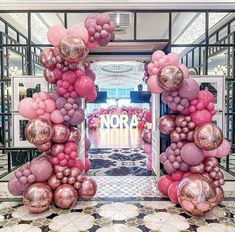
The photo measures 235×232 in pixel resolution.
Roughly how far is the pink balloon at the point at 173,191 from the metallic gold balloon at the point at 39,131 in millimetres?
1638

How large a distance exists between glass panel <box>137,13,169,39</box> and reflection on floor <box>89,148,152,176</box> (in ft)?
10.1

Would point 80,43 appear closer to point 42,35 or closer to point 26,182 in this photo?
point 26,182

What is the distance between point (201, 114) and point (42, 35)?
502 centimetres

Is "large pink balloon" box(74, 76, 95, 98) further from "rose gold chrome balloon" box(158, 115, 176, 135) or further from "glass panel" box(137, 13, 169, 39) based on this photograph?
"glass panel" box(137, 13, 169, 39)

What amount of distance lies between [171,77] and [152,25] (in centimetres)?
357

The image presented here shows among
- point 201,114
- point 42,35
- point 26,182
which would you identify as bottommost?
point 26,182

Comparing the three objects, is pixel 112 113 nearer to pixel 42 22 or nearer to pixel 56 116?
pixel 42 22

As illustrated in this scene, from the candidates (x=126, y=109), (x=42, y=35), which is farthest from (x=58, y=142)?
(x=126, y=109)

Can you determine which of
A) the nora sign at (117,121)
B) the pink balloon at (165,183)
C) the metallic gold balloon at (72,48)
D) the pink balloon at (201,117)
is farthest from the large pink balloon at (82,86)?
the nora sign at (117,121)

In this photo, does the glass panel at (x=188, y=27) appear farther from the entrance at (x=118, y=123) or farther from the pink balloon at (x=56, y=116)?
the pink balloon at (x=56, y=116)

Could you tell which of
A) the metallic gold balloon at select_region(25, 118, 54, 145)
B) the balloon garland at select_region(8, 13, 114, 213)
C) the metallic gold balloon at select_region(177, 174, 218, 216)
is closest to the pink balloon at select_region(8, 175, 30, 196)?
the balloon garland at select_region(8, 13, 114, 213)

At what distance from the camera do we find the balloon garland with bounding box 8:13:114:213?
310 centimetres

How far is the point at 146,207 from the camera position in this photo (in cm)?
332

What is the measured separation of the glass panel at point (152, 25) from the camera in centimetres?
562
